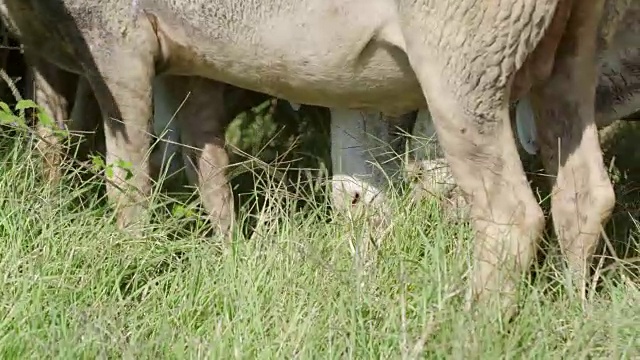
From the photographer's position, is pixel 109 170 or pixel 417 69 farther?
pixel 109 170

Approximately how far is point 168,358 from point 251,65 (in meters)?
1.53

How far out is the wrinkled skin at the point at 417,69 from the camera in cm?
400

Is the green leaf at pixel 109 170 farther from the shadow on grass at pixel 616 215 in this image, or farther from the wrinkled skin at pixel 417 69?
the shadow on grass at pixel 616 215

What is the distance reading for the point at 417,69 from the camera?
13.7 ft

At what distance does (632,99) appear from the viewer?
5262mm

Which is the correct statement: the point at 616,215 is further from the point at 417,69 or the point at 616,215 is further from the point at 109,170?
the point at 109,170

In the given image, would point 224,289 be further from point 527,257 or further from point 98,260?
point 527,257

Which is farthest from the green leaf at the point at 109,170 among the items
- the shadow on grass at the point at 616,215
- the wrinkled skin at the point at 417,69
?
the shadow on grass at the point at 616,215

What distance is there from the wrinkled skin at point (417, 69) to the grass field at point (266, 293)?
0.17 m

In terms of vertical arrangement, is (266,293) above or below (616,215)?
below

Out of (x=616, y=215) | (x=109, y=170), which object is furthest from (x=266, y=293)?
(x=616, y=215)

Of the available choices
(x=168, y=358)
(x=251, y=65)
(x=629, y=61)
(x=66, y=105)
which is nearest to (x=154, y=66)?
(x=251, y=65)

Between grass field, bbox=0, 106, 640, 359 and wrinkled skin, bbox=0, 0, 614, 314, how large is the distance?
0.57ft

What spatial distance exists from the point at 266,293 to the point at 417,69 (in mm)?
945
